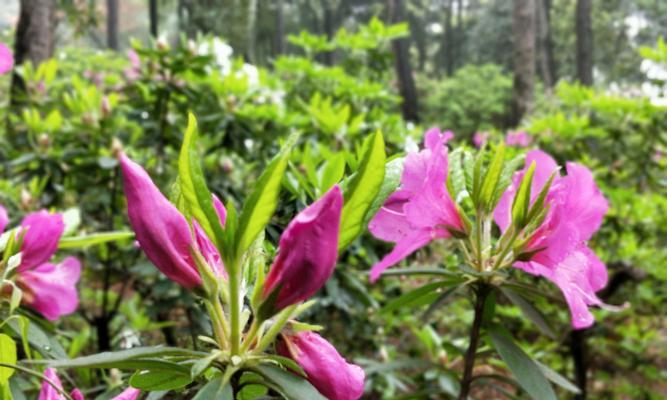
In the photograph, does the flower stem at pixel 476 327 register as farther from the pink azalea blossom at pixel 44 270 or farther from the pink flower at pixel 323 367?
the pink azalea blossom at pixel 44 270

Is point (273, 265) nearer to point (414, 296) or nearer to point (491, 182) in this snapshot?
point (491, 182)

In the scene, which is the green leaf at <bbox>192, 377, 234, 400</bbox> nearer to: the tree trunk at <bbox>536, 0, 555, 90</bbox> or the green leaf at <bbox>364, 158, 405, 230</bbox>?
the green leaf at <bbox>364, 158, 405, 230</bbox>

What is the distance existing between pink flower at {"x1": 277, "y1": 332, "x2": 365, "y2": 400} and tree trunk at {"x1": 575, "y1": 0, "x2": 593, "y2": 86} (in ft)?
51.6

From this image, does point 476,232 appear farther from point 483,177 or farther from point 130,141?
Result: point 130,141

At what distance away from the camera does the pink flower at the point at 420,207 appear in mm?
857

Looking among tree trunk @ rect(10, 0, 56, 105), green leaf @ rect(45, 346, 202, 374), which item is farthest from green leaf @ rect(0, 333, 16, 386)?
tree trunk @ rect(10, 0, 56, 105)

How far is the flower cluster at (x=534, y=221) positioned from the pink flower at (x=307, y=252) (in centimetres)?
32

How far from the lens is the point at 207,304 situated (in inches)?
25.9

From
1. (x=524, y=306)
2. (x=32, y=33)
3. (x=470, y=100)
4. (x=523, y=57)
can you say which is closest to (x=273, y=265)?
(x=524, y=306)

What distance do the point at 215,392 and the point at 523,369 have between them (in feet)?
1.82

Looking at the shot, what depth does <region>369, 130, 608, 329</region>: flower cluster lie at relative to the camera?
0.85m

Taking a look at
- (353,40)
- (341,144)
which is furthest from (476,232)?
(353,40)

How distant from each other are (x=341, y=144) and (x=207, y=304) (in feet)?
7.91

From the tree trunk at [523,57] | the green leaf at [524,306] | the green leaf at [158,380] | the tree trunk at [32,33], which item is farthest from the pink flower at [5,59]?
the tree trunk at [523,57]
